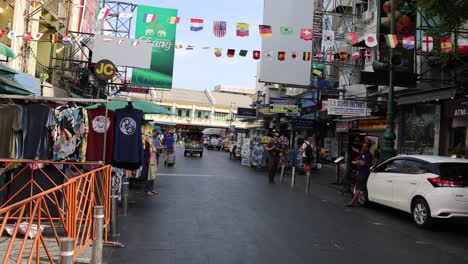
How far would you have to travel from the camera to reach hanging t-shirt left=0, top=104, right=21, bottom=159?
7660mm

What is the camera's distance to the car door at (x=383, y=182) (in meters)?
11.2

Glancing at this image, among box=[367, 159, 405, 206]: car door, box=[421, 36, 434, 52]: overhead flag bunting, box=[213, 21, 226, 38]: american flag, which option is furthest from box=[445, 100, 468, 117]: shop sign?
box=[213, 21, 226, 38]: american flag

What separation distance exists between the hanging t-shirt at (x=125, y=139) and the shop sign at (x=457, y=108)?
10748 millimetres

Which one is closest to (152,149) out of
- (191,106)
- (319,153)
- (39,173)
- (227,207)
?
(227,207)

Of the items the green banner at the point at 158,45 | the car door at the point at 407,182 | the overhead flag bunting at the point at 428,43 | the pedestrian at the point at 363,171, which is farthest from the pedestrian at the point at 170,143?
the car door at the point at 407,182

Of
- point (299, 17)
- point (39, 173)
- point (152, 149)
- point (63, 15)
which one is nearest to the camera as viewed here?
point (39, 173)

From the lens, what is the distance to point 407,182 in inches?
412

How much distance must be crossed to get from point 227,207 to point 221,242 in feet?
12.2

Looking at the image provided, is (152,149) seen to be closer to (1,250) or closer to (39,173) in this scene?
(39,173)

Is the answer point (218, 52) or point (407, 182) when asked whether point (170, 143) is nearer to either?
point (218, 52)

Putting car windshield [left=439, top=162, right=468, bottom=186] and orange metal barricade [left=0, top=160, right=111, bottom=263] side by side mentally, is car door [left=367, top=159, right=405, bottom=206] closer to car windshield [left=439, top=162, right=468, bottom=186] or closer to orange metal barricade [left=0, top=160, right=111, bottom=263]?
car windshield [left=439, top=162, right=468, bottom=186]

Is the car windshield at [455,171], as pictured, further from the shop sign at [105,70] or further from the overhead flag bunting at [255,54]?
the overhead flag bunting at [255,54]

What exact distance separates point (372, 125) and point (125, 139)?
18.6 meters

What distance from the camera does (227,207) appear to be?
36.7 ft
